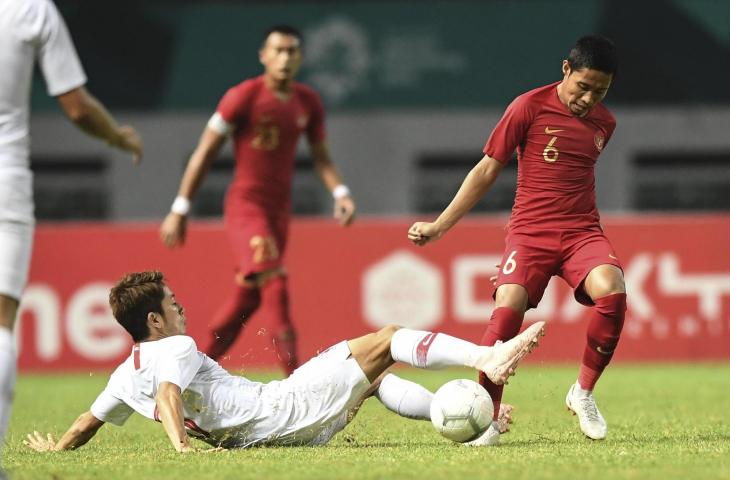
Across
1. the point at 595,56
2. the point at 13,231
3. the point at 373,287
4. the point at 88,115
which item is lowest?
the point at 373,287

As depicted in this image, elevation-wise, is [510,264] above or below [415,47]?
below

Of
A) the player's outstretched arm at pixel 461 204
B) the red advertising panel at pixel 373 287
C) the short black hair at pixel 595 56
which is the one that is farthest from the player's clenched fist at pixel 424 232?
the red advertising panel at pixel 373 287

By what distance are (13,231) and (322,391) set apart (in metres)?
1.86

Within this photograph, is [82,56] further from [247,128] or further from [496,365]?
[496,365]

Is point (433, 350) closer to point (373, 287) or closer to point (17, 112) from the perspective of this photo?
point (17, 112)

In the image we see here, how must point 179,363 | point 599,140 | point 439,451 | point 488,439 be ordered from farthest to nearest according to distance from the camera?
point 599,140
point 488,439
point 439,451
point 179,363

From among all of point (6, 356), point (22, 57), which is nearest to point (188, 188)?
point (22, 57)

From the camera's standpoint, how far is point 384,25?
64.3 ft

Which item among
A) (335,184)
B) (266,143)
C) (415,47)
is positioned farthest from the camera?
(415,47)

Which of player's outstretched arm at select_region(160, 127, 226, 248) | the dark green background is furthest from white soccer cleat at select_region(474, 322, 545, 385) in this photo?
the dark green background

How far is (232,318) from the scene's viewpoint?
30.0 feet

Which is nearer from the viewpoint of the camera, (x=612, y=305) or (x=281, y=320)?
(x=612, y=305)

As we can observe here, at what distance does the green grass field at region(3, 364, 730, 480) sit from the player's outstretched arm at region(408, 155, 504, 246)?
995 millimetres

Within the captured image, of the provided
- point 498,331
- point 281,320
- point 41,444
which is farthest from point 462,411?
point 281,320
